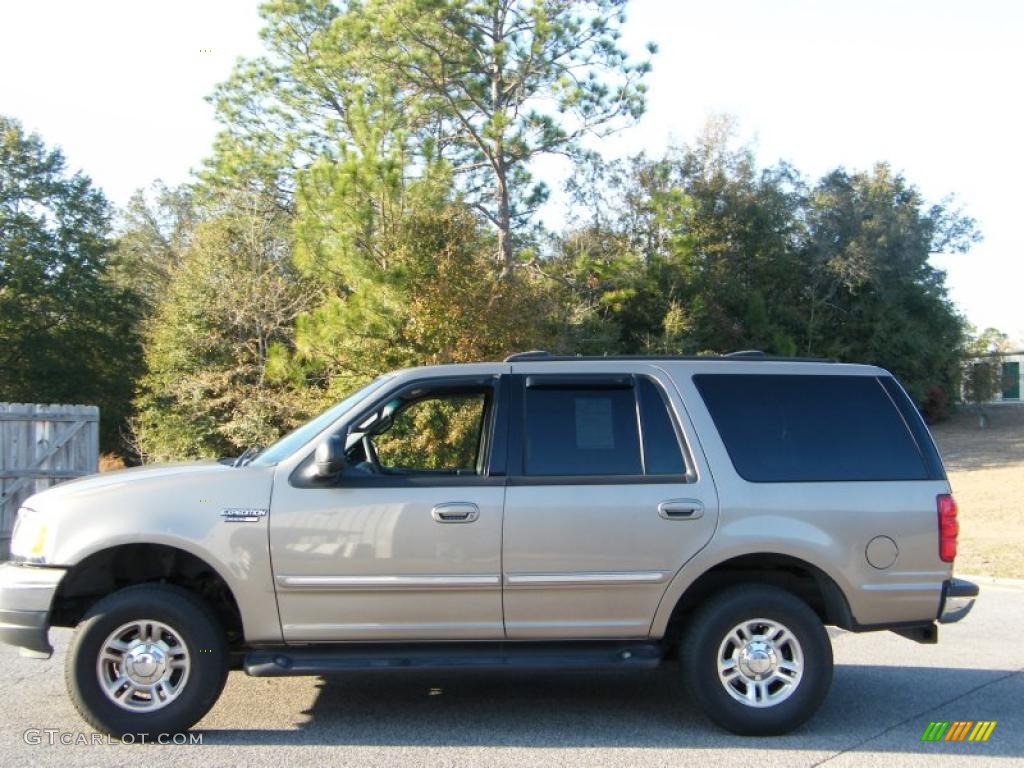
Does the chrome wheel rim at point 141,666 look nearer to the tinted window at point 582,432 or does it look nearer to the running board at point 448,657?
the running board at point 448,657

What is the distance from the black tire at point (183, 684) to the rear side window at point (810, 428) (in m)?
3.12

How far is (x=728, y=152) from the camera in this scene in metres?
38.7

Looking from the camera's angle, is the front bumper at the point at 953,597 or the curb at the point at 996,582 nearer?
the front bumper at the point at 953,597

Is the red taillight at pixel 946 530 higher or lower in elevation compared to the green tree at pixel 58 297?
lower

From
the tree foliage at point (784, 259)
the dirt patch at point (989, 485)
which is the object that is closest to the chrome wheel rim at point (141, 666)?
the dirt patch at point (989, 485)

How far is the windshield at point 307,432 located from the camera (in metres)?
5.93

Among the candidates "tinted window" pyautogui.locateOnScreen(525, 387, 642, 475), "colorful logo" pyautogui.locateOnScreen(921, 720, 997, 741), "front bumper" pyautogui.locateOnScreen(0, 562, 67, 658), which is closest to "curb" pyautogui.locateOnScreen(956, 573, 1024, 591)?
"colorful logo" pyautogui.locateOnScreen(921, 720, 997, 741)

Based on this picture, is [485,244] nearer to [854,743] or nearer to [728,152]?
[854,743]

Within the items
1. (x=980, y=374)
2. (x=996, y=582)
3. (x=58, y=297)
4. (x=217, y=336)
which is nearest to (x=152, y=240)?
(x=58, y=297)

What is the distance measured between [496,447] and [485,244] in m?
16.0

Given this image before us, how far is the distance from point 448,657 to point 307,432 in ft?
5.10

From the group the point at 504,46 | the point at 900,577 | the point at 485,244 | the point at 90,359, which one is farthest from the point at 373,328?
the point at 90,359

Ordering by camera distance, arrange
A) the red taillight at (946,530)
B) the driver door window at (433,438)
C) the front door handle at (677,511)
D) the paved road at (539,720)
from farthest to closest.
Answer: the driver door window at (433,438) → the red taillight at (946,530) → the front door handle at (677,511) → the paved road at (539,720)

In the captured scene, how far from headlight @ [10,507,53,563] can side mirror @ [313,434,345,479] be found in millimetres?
1511
